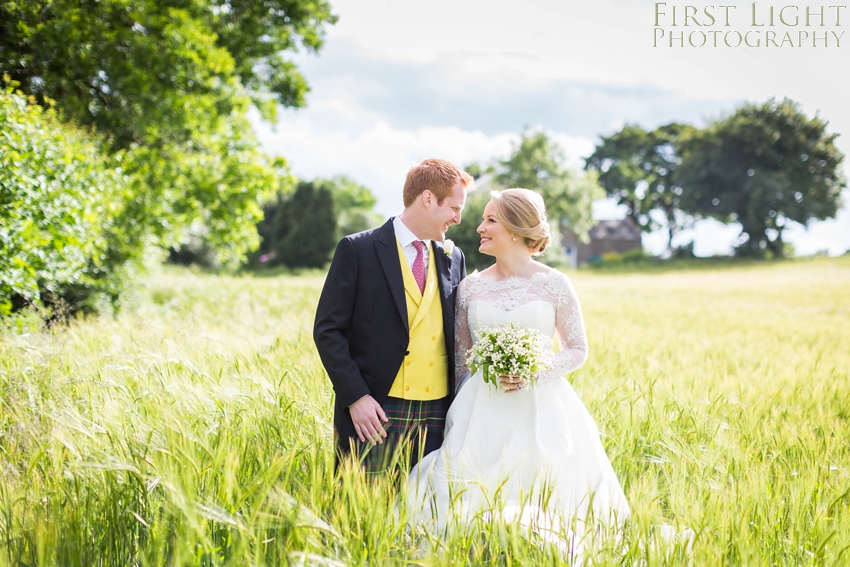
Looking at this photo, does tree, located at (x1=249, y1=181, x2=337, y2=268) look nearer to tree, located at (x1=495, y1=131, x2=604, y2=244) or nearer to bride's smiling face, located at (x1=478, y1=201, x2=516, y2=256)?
tree, located at (x1=495, y1=131, x2=604, y2=244)

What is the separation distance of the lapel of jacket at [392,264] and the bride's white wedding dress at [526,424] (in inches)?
20.7

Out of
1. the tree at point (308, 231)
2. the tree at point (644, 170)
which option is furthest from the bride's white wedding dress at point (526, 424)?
the tree at point (644, 170)

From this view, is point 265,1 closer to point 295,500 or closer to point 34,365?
point 34,365

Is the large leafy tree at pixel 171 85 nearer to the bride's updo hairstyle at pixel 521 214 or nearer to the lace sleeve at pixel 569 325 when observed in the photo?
the bride's updo hairstyle at pixel 521 214

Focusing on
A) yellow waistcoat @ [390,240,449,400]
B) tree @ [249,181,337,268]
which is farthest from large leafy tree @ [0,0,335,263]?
tree @ [249,181,337,268]

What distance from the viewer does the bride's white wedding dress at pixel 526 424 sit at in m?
2.83

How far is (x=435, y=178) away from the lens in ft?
9.73

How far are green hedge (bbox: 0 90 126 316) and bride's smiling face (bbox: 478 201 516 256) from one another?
5383 millimetres

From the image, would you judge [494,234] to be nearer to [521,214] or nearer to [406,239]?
[521,214]

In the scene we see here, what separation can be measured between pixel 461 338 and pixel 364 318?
0.68 m

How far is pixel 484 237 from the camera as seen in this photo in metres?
3.38

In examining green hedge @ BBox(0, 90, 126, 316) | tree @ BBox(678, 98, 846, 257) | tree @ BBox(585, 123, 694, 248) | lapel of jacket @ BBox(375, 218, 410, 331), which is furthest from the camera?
tree @ BBox(585, 123, 694, 248)

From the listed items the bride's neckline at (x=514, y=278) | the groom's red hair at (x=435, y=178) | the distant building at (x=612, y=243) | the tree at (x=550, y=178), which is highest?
the tree at (x=550, y=178)

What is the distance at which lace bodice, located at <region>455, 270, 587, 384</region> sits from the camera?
318 centimetres
